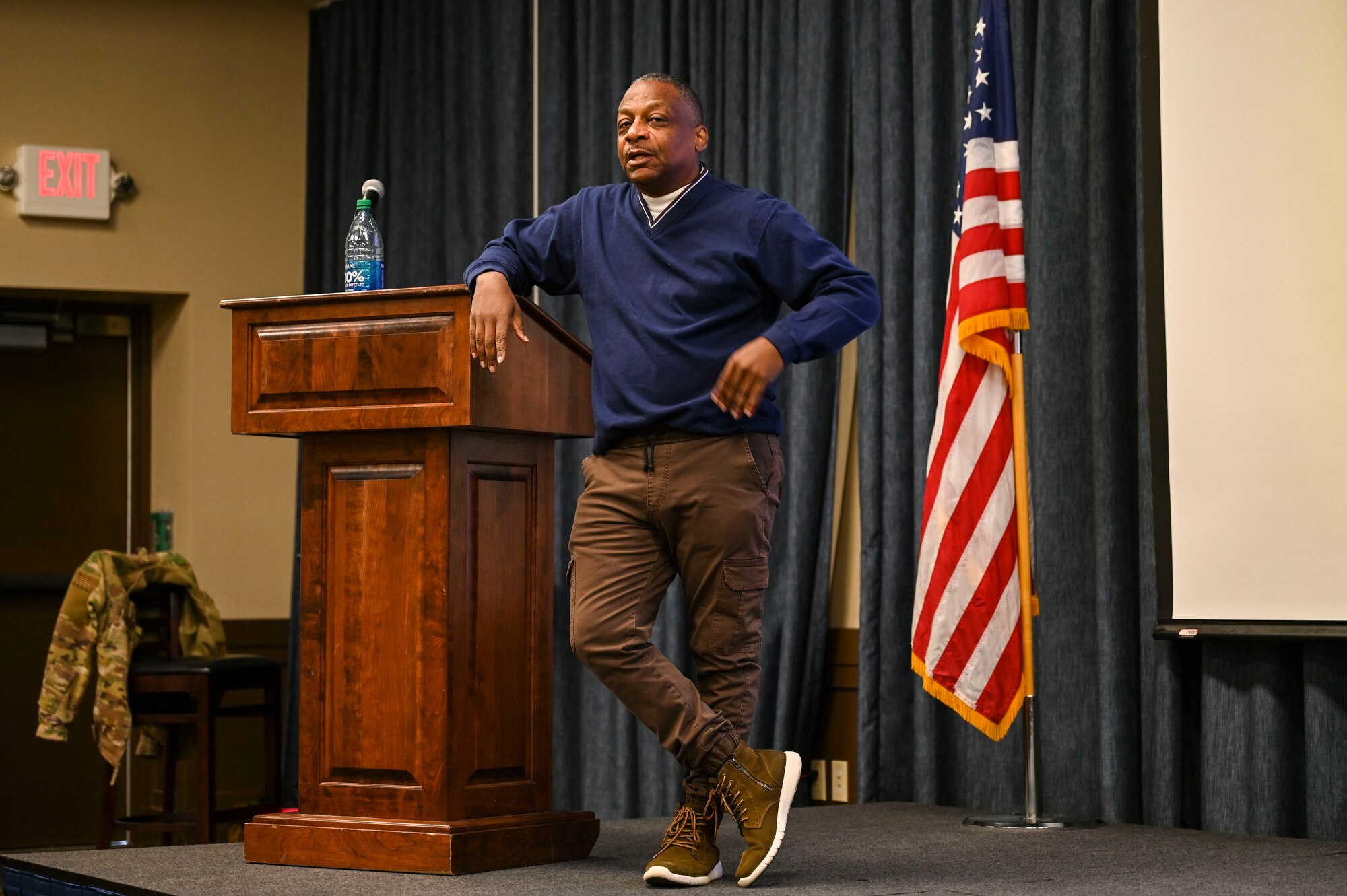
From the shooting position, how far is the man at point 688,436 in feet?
8.90

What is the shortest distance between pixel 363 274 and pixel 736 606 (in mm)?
1002

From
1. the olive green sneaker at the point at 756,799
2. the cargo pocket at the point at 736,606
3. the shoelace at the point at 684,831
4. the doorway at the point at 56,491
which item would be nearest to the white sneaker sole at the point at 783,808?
the olive green sneaker at the point at 756,799

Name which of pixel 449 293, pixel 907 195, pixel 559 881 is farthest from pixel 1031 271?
pixel 559 881

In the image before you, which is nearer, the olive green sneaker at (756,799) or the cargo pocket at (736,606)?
the olive green sneaker at (756,799)

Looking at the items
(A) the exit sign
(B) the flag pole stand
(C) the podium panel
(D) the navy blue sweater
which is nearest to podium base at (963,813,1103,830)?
(B) the flag pole stand

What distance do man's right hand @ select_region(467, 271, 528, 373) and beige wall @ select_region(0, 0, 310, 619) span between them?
11.8 feet

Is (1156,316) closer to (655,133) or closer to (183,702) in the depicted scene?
(655,133)

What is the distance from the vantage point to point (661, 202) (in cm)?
291

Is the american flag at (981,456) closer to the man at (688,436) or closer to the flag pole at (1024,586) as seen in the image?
the flag pole at (1024,586)

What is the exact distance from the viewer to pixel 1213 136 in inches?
142

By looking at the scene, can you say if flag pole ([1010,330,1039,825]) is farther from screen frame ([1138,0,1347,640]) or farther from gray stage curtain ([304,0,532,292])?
gray stage curtain ([304,0,532,292])

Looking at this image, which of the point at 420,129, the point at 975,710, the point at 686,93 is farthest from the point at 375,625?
the point at 420,129

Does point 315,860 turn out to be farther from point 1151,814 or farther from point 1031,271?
point 1031,271

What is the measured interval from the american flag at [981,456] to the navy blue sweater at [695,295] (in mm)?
985
